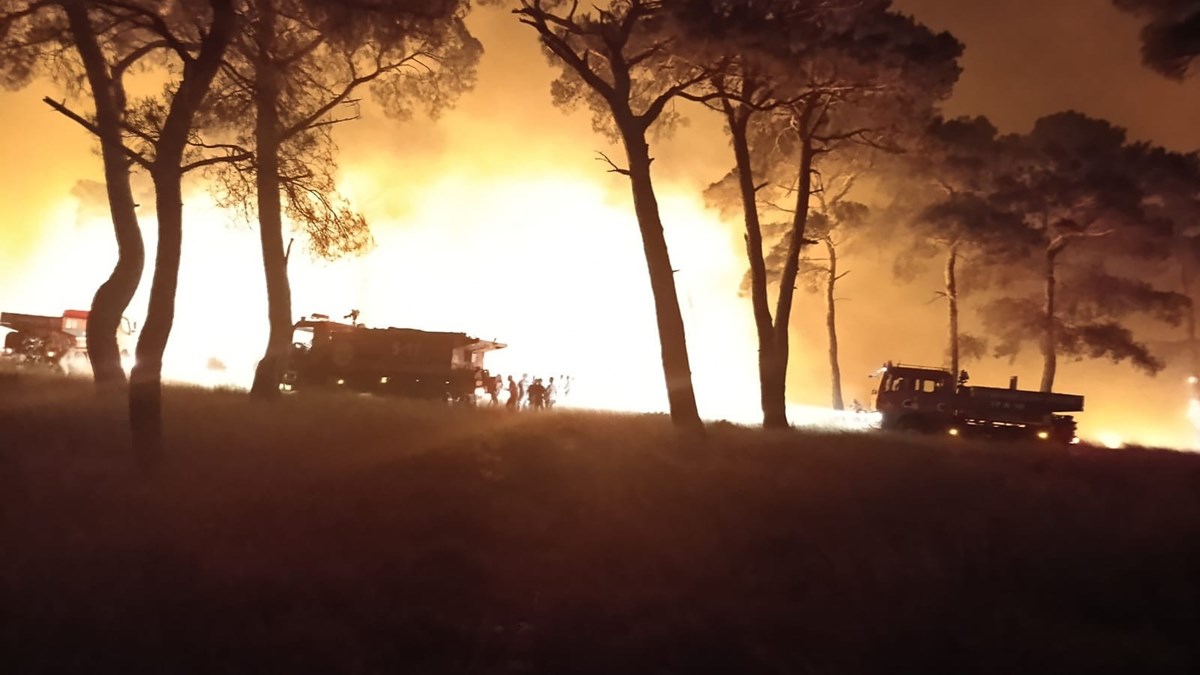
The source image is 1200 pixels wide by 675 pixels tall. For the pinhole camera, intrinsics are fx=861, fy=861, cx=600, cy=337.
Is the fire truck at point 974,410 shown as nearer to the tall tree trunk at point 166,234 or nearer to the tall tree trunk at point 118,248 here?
the tall tree trunk at point 118,248

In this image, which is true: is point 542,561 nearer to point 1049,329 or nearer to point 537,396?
point 537,396

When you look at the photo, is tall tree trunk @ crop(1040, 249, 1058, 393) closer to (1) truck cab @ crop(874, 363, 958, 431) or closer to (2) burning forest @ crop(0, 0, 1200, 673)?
(2) burning forest @ crop(0, 0, 1200, 673)

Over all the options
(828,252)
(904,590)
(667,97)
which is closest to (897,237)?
(828,252)

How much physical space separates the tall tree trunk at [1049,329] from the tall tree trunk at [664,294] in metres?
19.5

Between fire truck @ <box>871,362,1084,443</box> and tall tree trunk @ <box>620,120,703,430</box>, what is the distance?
11083mm

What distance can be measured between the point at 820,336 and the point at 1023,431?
21.0m

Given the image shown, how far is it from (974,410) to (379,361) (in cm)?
1743

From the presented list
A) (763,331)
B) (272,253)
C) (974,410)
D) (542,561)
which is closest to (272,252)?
(272,253)

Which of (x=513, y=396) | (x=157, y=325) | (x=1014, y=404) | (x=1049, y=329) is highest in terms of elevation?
(x=1049, y=329)

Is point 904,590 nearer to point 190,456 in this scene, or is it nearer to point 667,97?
point 190,456

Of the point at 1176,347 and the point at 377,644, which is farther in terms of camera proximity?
the point at 1176,347

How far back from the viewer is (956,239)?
3003 centimetres

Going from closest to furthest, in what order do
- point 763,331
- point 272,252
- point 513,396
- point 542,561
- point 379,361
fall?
1. point 542,561
2. point 272,252
3. point 763,331
4. point 513,396
5. point 379,361

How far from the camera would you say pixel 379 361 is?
82.2ft
